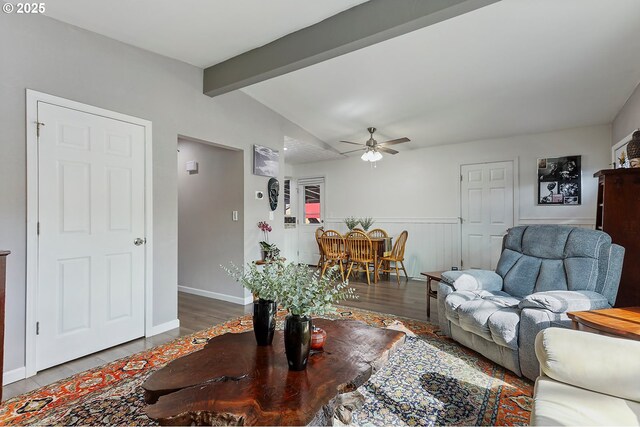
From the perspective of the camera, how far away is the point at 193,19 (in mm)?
2613

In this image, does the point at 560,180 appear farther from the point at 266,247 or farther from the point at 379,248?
the point at 266,247

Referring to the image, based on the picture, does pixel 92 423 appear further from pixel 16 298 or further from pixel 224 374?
pixel 16 298

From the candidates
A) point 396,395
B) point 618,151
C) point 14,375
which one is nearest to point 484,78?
point 618,151

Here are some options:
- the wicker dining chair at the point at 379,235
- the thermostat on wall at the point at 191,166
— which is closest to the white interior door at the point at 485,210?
the wicker dining chair at the point at 379,235

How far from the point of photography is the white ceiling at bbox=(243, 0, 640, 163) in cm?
250

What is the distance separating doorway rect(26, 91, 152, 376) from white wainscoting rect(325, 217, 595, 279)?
4.28 m

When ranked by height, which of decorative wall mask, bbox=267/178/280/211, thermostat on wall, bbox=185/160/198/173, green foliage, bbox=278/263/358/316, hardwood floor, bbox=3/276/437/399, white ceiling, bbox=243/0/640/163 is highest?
white ceiling, bbox=243/0/640/163

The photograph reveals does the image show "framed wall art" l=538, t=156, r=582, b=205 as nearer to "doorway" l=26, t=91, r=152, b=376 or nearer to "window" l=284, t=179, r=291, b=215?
"window" l=284, t=179, r=291, b=215

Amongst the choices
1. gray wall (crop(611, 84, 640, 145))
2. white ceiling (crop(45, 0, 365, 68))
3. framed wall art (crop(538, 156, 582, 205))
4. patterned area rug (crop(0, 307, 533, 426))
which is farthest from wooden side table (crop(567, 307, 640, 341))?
framed wall art (crop(538, 156, 582, 205))

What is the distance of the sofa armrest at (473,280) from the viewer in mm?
2861

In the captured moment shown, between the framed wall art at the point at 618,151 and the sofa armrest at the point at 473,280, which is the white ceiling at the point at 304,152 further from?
the framed wall art at the point at 618,151

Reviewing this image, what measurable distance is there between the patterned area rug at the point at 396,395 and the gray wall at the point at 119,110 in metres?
0.58

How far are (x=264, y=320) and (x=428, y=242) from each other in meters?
4.52

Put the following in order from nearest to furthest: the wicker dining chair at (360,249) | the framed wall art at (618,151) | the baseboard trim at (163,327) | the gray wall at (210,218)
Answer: the baseboard trim at (163,327) < the framed wall art at (618,151) < the gray wall at (210,218) < the wicker dining chair at (360,249)
